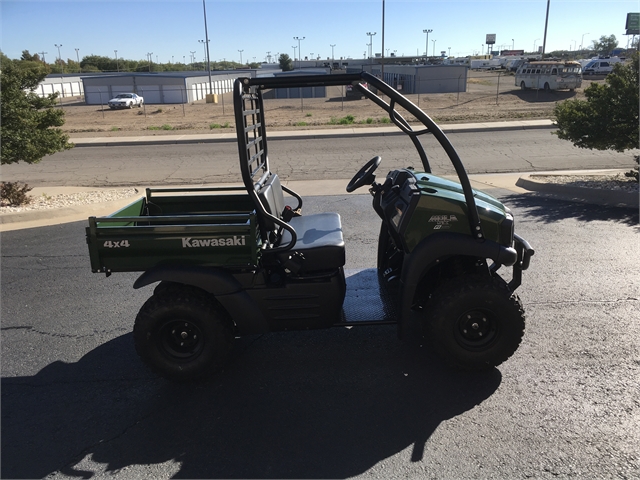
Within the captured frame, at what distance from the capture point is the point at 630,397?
3645 millimetres

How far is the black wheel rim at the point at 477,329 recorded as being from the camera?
3936 millimetres

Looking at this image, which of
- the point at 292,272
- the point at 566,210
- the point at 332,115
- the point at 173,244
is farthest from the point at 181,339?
the point at 332,115

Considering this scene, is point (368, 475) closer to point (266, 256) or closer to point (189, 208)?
point (266, 256)

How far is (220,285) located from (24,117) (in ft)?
23.4

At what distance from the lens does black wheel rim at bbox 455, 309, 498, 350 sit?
12.9ft

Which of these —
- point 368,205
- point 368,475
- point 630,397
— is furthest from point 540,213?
point 368,475

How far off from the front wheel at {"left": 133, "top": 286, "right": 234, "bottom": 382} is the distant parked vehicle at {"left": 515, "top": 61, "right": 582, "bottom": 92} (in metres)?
33.1

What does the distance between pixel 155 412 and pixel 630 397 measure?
3307mm

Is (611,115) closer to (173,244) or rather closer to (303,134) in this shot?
(173,244)

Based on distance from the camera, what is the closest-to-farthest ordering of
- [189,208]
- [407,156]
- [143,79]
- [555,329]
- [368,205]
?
[555,329]
[189,208]
[368,205]
[407,156]
[143,79]

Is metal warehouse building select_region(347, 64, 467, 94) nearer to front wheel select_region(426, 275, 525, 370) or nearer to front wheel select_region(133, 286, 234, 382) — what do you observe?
front wheel select_region(426, 275, 525, 370)

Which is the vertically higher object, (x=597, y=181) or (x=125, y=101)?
(x=125, y=101)

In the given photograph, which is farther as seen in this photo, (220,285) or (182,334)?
(182,334)

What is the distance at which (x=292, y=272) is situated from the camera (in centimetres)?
411
